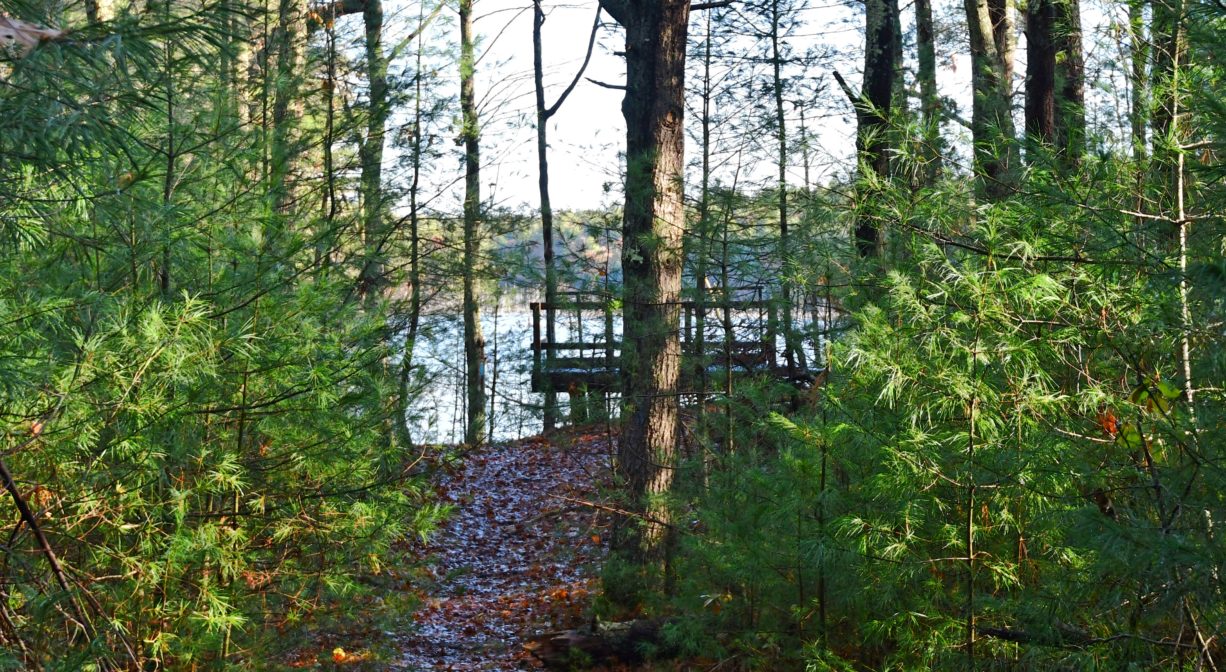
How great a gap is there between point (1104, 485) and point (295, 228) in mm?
4946

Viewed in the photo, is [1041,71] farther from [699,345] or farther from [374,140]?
[374,140]

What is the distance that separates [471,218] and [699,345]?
630cm

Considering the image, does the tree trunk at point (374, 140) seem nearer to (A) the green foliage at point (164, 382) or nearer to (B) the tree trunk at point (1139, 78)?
(A) the green foliage at point (164, 382)

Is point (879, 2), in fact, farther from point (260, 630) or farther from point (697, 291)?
point (260, 630)

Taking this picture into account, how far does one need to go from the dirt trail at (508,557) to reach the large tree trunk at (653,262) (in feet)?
2.56

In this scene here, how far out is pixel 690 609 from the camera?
584cm

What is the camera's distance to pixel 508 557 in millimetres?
11078

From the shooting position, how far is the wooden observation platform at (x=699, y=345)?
8023 millimetres

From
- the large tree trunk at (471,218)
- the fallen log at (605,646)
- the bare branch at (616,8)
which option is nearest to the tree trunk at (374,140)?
the large tree trunk at (471,218)

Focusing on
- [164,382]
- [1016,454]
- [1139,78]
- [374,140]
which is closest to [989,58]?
[1139,78]

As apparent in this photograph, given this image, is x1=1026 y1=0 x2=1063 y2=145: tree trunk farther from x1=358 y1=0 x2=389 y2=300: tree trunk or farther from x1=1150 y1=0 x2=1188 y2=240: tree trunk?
x1=358 y1=0 x2=389 y2=300: tree trunk

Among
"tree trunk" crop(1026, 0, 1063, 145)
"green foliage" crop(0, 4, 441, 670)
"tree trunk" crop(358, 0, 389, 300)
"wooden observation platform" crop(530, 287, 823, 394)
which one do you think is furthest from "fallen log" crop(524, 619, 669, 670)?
"tree trunk" crop(1026, 0, 1063, 145)

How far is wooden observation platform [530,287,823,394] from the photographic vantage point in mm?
8023

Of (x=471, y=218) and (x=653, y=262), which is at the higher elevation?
(x=471, y=218)
